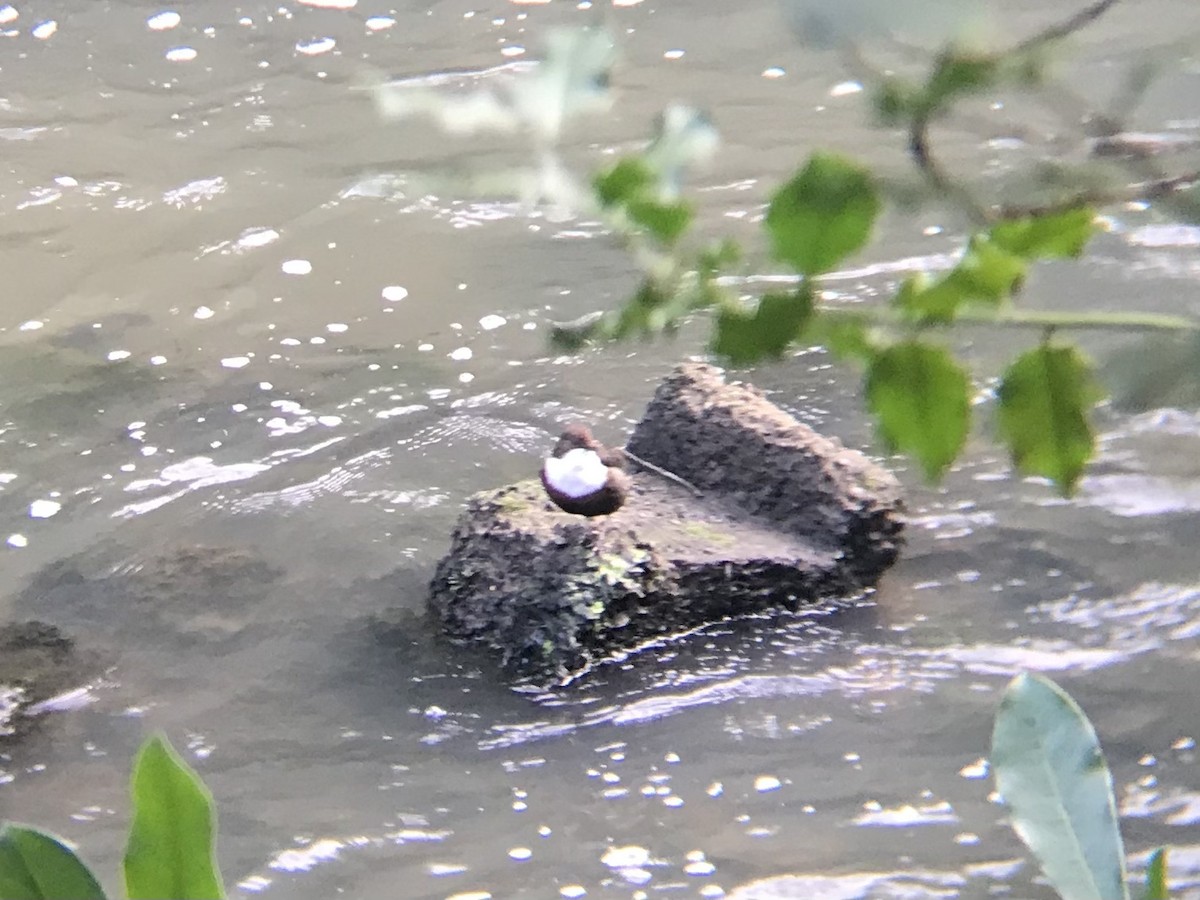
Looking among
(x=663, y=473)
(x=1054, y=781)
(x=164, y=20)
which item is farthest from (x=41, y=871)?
(x=164, y=20)

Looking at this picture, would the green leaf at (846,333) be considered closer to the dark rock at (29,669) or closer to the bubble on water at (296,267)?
the dark rock at (29,669)

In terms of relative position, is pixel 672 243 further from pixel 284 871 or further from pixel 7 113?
pixel 7 113

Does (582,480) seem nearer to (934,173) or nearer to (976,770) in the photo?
(976,770)

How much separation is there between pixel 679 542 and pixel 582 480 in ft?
0.80

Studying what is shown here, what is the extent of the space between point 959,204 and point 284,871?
1.83 metres

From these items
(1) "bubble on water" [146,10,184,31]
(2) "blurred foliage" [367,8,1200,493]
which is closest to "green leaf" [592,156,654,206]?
(2) "blurred foliage" [367,8,1200,493]

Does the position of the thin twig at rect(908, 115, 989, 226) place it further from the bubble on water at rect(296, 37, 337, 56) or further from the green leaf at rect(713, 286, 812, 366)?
the bubble on water at rect(296, 37, 337, 56)

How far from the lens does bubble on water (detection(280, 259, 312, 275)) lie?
4.09 m

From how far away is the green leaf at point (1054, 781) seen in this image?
0.74m

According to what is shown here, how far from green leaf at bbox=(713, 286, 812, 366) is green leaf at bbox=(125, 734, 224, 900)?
348 mm

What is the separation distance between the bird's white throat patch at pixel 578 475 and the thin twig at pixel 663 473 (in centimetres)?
35

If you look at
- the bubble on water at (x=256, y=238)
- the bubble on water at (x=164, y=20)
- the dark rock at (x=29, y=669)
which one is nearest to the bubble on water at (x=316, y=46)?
the bubble on water at (x=164, y=20)

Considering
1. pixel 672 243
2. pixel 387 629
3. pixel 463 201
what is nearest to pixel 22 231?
pixel 463 201

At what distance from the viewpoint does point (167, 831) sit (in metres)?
0.65
